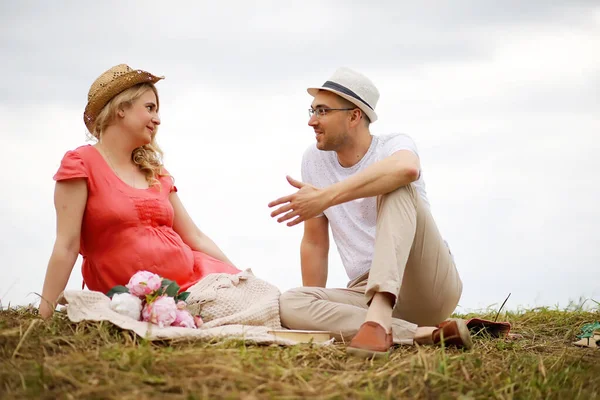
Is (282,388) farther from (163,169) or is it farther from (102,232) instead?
(163,169)

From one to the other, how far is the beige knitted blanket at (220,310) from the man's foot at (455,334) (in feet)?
3.49

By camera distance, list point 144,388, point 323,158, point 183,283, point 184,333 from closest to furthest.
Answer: point 144,388
point 184,333
point 183,283
point 323,158

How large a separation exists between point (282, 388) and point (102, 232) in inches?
94.9

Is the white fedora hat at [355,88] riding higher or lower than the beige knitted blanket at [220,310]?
higher

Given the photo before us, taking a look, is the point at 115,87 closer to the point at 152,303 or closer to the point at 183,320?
the point at 152,303

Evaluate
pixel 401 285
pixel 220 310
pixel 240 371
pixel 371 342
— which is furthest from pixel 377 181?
pixel 240 371

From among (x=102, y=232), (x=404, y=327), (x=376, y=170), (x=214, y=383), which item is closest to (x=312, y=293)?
(x=404, y=327)

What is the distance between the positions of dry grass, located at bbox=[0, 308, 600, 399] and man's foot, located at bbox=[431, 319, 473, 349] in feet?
0.34

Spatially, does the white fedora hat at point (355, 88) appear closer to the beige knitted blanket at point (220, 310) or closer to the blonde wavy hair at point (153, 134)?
the blonde wavy hair at point (153, 134)

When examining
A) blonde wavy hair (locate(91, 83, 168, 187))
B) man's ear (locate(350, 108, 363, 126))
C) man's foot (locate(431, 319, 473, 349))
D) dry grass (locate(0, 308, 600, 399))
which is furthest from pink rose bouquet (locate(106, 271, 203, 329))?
man's ear (locate(350, 108, 363, 126))

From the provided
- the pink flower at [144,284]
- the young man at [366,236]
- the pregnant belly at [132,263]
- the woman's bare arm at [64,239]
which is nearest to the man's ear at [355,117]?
the young man at [366,236]

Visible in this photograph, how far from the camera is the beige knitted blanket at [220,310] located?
15.0 feet

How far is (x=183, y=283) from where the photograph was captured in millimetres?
5516

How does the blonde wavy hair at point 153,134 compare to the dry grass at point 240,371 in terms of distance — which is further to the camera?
the blonde wavy hair at point 153,134
